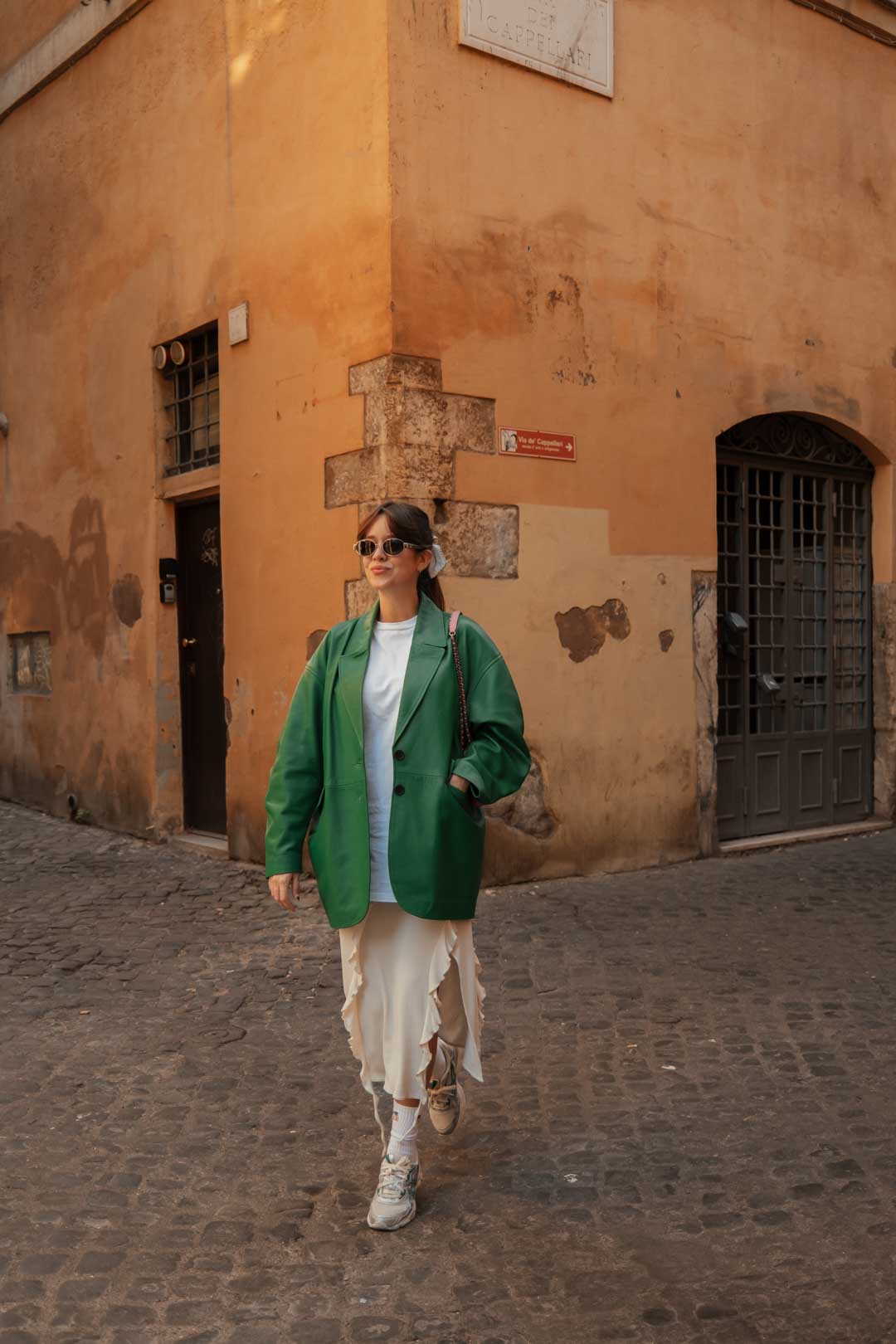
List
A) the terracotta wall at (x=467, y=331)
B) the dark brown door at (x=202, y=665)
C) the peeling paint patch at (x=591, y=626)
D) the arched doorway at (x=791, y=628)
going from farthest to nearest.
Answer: the arched doorway at (x=791, y=628) < the dark brown door at (x=202, y=665) < the peeling paint patch at (x=591, y=626) < the terracotta wall at (x=467, y=331)

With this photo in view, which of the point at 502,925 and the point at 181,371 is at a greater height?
the point at 181,371

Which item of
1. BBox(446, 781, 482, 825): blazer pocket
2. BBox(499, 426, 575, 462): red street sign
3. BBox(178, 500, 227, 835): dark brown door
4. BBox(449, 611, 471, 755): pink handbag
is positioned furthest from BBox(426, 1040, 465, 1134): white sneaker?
BBox(178, 500, 227, 835): dark brown door

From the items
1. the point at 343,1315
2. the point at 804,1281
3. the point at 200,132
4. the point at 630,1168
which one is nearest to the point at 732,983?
the point at 630,1168

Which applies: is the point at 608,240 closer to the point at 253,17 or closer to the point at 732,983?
the point at 253,17

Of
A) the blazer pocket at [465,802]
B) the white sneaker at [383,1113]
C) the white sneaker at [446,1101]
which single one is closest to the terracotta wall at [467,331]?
the white sneaker at [383,1113]

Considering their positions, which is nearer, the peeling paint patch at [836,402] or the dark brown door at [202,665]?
the dark brown door at [202,665]

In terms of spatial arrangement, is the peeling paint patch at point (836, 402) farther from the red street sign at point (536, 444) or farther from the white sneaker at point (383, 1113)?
the white sneaker at point (383, 1113)

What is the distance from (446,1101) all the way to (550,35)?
5935 millimetres

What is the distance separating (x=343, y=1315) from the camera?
269 cm

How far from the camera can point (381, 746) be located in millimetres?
3266

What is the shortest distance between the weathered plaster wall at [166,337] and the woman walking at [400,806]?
355 cm

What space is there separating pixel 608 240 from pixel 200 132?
8.30 ft

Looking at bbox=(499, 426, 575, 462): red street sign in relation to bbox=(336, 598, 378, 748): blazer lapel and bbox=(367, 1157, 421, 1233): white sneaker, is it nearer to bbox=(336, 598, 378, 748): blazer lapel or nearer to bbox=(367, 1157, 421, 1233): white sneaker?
bbox=(336, 598, 378, 748): blazer lapel

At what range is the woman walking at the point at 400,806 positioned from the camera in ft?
10.4
